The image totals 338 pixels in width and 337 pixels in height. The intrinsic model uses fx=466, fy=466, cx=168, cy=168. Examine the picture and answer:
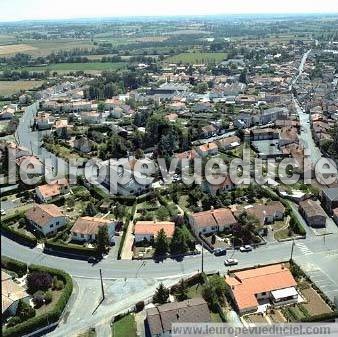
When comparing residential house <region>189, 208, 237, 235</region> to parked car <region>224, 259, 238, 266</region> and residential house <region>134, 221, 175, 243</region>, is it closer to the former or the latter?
residential house <region>134, 221, 175, 243</region>

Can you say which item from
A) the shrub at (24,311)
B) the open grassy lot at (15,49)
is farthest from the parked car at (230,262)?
the open grassy lot at (15,49)

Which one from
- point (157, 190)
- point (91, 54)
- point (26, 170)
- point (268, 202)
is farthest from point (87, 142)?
point (91, 54)

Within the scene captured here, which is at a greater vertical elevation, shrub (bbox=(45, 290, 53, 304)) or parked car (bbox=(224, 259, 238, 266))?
shrub (bbox=(45, 290, 53, 304))

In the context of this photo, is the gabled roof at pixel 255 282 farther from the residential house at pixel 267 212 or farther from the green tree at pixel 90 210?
the green tree at pixel 90 210

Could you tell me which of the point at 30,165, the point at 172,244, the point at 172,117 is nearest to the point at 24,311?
the point at 172,244

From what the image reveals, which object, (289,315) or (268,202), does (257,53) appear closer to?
(268,202)

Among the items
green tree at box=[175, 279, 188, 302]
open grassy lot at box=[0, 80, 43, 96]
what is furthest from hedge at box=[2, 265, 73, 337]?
open grassy lot at box=[0, 80, 43, 96]

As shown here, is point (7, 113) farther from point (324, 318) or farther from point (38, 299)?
point (324, 318)
